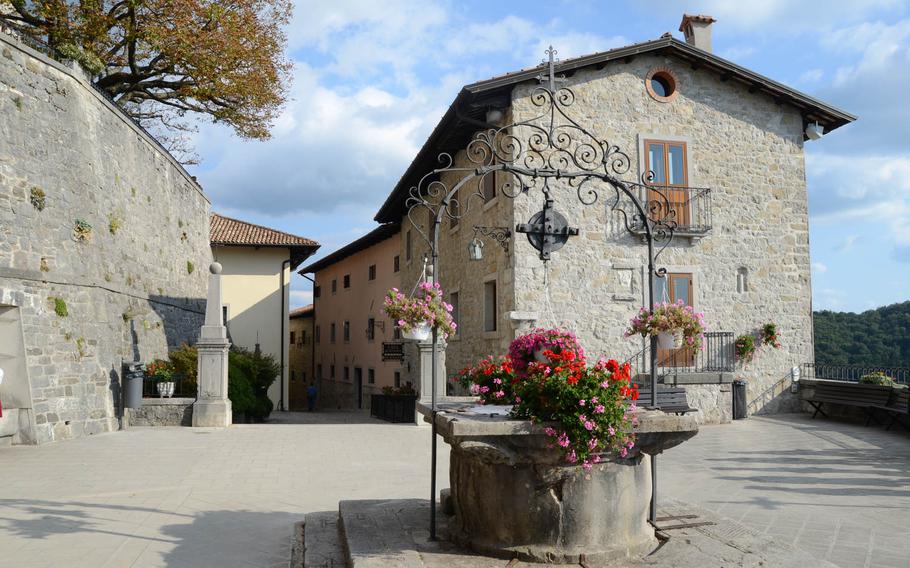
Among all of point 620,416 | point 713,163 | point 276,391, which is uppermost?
point 713,163

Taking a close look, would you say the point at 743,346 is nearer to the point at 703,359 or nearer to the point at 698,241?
the point at 703,359

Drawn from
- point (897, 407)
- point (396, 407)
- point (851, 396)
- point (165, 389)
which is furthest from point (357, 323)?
point (897, 407)

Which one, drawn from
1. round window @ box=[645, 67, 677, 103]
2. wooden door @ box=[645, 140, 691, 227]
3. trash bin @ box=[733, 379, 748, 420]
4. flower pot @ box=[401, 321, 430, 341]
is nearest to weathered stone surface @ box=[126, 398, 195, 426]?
flower pot @ box=[401, 321, 430, 341]

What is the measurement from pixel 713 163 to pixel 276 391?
64.9 feet

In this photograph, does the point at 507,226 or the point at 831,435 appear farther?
the point at 507,226

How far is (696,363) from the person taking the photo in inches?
606

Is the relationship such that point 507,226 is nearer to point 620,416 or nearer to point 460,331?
point 460,331

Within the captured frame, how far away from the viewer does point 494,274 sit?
15422mm

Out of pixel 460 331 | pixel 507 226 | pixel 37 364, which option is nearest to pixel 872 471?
pixel 507 226

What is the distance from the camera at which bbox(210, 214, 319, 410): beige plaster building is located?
2780 centimetres

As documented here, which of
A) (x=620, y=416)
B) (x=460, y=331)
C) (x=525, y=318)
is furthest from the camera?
(x=460, y=331)

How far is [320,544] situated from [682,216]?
1247 centimetres

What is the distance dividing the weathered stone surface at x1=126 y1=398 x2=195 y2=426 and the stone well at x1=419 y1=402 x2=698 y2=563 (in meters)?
10.4

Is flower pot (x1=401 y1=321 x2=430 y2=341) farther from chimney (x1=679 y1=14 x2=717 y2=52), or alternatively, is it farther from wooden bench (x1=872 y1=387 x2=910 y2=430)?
chimney (x1=679 y1=14 x2=717 y2=52)
